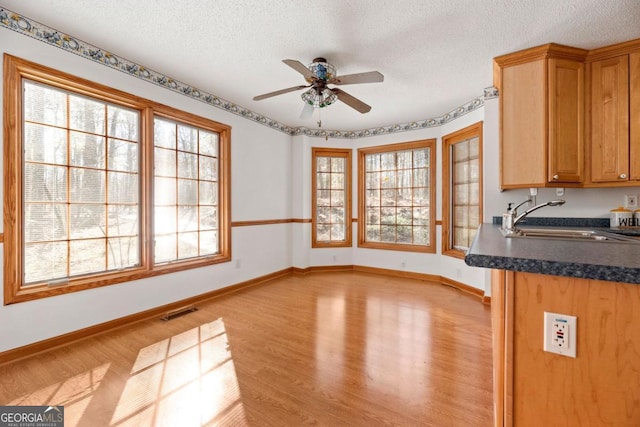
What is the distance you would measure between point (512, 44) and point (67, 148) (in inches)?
150

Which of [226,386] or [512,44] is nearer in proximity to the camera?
[226,386]

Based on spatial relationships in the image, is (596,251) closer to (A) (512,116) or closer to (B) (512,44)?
(A) (512,116)

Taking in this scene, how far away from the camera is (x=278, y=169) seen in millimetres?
4719

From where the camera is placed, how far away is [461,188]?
13.6ft

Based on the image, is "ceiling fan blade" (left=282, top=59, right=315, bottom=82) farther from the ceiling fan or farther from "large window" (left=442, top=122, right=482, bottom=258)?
"large window" (left=442, top=122, right=482, bottom=258)

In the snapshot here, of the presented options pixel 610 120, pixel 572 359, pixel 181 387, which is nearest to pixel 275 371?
pixel 181 387

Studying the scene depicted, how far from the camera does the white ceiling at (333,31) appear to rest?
196cm

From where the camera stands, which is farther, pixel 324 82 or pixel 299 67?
pixel 324 82

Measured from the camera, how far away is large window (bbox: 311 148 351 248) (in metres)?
5.17

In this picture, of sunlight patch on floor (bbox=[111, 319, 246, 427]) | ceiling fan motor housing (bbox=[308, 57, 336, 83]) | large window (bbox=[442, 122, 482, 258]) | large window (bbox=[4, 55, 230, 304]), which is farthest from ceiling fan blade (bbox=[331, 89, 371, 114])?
sunlight patch on floor (bbox=[111, 319, 246, 427])

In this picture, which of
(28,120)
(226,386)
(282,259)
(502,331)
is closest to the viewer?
(502,331)

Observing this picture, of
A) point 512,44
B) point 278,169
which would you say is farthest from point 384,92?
point 278,169

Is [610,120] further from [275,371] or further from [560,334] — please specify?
[275,371]

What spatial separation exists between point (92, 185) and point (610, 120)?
4.41 metres
